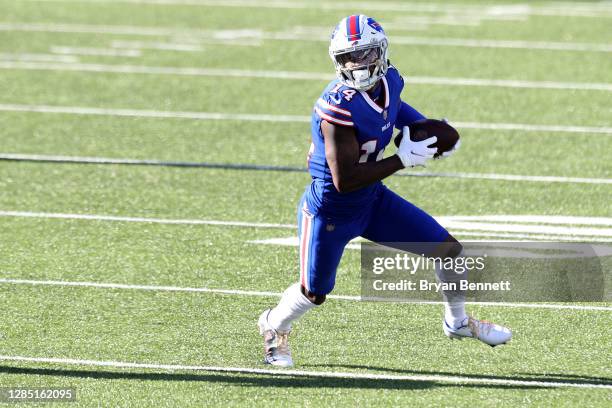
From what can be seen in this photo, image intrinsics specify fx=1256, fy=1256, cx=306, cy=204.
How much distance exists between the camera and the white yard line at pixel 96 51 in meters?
15.5

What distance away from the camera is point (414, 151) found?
19.9 feet

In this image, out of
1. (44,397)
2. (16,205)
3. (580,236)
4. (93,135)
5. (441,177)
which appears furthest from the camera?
(93,135)

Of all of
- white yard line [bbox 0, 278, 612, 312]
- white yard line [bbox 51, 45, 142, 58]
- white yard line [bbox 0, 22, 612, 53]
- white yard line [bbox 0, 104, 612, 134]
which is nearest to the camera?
white yard line [bbox 0, 278, 612, 312]

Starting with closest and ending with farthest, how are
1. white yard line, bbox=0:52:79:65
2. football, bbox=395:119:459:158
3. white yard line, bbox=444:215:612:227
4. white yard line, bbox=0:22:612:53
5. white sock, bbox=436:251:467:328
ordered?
football, bbox=395:119:459:158, white sock, bbox=436:251:467:328, white yard line, bbox=444:215:612:227, white yard line, bbox=0:52:79:65, white yard line, bbox=0:22:612:53

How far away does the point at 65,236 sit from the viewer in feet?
28.7

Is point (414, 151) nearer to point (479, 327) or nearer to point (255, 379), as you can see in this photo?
point (479, 327)

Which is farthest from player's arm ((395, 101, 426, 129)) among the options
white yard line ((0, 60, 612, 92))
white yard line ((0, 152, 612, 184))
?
white yard line ((0, 60, 612, 92))

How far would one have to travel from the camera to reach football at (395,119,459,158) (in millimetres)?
6207

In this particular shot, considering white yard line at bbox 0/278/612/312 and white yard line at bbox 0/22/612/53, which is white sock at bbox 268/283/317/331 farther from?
white yard line at bbox 0/22/612/53

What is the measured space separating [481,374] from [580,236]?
272 cm

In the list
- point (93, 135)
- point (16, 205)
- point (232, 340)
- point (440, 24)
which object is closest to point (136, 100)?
point (93, 135)

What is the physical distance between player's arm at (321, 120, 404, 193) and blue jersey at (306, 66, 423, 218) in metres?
0.06

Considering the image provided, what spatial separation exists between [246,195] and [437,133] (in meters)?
3.75

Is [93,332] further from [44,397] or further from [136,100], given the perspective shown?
[136,100]
